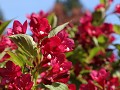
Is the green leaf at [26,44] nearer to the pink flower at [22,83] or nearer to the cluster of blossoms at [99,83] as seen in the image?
the pink flower at [22,83]

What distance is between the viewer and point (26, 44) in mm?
1481

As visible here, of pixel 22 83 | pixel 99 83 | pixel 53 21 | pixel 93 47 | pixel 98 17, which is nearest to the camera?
pixel 22 83

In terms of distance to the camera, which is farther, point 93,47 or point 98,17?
point 98,17

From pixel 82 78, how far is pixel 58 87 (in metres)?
1.11

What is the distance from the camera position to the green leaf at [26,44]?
4.75ft

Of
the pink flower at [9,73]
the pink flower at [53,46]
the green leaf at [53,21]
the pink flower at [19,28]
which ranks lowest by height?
the pink flower at [9,73]

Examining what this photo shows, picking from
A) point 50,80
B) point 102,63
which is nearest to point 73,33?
point 102,63

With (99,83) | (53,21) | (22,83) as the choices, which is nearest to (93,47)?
(53,21)

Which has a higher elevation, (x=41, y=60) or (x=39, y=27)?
Result: (x=39, y=27)

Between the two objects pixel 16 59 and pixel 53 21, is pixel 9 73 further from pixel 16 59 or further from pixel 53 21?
pixel 53 21

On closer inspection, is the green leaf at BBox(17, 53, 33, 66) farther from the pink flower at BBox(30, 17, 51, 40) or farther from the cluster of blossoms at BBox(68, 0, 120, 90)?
the cluster of blossoms at BBox(68, 0, 120, 90)

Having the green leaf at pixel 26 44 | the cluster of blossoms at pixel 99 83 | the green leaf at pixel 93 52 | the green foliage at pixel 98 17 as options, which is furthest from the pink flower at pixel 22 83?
the green foliage at pixel 98 17

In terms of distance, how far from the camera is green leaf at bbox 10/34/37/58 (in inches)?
57.0

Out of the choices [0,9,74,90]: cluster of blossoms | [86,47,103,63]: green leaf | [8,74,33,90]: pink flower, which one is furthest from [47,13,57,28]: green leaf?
[8,74,33,90]: pink flower
